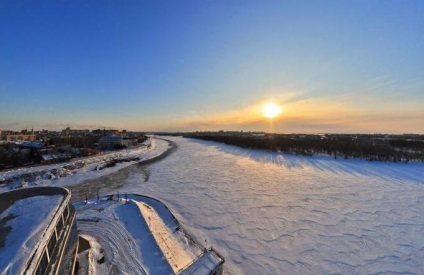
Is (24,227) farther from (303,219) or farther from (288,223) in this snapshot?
(303,219)

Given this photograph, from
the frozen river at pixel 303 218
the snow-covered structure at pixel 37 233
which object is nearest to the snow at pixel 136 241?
the frozen river at pixel 303 218

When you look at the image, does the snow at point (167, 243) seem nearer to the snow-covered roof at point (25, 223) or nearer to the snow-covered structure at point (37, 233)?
the snow-covered structure at point (37, 233)

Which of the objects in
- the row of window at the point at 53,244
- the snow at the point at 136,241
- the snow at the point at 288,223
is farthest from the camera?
the snow at the point at 288,223

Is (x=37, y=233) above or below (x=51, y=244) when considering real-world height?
above

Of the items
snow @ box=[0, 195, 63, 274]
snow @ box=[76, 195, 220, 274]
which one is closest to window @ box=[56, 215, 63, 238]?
snow @ box=[0, 195, 63, 274]

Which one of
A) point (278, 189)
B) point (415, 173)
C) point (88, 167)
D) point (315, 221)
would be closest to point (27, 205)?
point (315, 221)

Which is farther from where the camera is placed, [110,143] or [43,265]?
[110,143]

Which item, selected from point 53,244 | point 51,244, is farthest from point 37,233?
point 53,244
